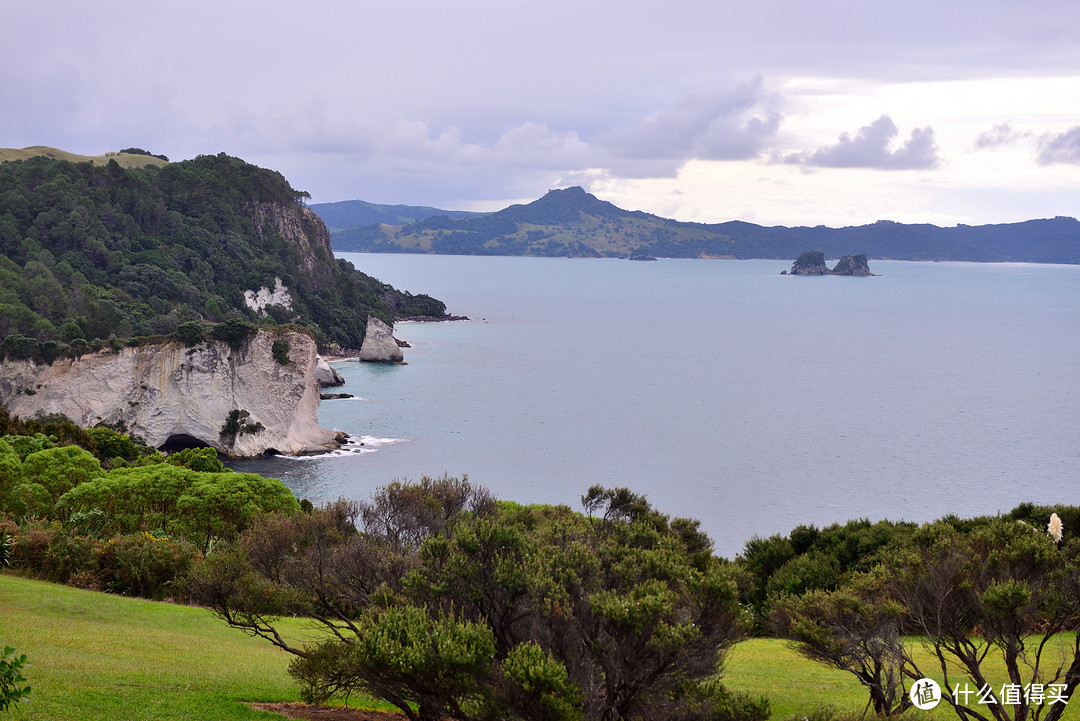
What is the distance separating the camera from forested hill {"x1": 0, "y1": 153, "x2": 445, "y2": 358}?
234ft

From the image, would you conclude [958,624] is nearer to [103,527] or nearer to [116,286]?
[103,527]

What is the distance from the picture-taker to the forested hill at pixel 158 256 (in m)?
71.2

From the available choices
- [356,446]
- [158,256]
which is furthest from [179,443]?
[158,256]

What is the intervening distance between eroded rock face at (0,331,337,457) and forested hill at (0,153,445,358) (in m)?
1.93

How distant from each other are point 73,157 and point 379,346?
7430 cm

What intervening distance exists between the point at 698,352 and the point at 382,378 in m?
45.5

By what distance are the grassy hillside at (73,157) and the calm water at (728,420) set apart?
55701 mm

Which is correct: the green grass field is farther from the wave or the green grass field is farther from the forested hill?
the forested hill

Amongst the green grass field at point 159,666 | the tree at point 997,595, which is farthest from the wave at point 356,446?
the tree at point 997,595

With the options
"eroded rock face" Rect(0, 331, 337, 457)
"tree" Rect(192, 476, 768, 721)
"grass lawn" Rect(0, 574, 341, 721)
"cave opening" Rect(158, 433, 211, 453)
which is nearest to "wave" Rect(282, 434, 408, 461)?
"eroded rock face" Rect(0, 331, 337, 457)

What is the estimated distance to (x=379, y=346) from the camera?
100375mm

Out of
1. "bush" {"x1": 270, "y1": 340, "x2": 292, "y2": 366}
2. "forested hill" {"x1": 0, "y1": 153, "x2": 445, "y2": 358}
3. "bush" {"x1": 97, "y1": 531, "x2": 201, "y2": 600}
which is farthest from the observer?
"forested hill" {"x1": 0, "y1": 153, "x2": 445, "y2": 358}

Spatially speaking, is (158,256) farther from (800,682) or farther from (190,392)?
(800,682)

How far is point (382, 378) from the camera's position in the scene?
89062 mm
